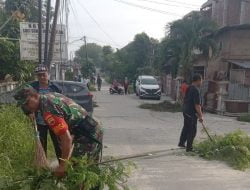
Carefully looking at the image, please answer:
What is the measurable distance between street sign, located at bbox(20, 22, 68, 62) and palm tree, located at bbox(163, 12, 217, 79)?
859 cm

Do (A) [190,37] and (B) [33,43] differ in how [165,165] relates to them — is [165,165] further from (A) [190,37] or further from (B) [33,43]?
(A) [190,37]

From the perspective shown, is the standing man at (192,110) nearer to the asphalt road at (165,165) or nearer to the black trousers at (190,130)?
the black trousers at (190,130)

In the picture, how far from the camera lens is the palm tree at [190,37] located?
76.2 ft

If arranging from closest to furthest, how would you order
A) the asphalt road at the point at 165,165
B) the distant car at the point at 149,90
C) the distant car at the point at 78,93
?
1. the asphalt road at the point at 165,165
2. the distant car at the point at 78,93
3. the distant car at the point at 149,90

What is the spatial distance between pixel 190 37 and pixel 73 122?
20.0m

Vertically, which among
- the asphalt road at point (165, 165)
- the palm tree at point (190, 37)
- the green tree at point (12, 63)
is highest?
A: the palm tree at point (190, 37)

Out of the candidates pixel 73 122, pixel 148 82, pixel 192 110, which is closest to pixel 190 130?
pixel 192 110

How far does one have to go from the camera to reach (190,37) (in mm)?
23469

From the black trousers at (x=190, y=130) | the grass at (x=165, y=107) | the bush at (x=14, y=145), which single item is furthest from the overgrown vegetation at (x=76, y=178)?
the grass at (x=165, y=107)

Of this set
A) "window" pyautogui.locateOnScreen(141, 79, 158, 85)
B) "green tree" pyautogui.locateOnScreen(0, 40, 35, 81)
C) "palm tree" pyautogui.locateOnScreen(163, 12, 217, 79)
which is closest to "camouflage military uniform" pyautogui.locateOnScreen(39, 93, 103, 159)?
"green tree" pyautogui.locateOnScreen(0, 40, 35, 81)

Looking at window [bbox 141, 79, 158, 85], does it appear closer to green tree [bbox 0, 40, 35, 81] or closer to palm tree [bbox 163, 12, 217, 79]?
palm tree [bbox 163, 12, 217, 79]

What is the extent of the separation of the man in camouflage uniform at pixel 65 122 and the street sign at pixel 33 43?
12.0m

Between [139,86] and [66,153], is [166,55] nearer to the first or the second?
[139,86]

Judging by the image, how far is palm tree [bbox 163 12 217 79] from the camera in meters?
23.2
